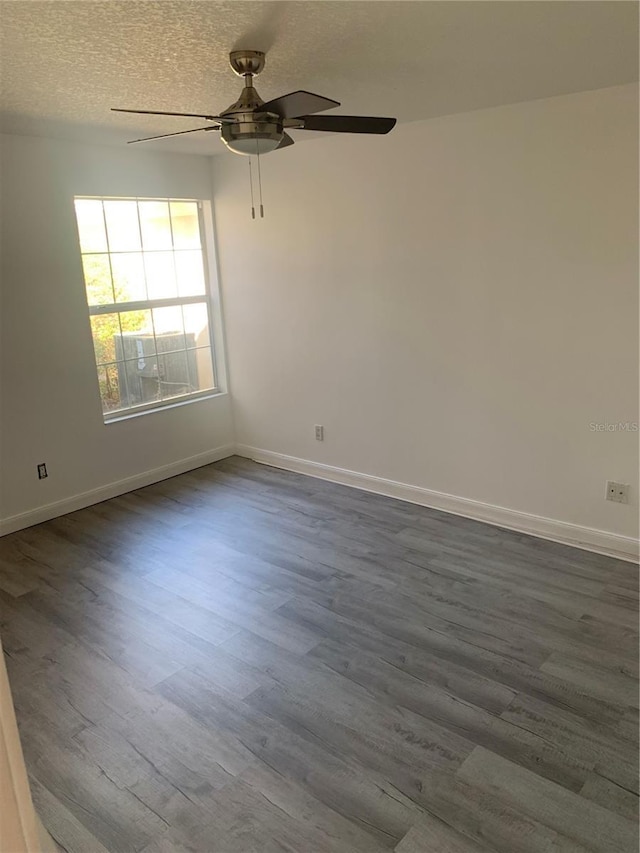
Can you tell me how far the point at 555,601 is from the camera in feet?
9.54

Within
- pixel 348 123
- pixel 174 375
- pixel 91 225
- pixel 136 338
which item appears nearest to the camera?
pixel 348 123

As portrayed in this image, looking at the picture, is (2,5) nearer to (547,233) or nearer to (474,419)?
(547,233)

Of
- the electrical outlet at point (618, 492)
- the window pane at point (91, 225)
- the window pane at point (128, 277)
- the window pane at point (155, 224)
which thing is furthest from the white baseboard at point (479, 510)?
the window pane at point (91, 225)

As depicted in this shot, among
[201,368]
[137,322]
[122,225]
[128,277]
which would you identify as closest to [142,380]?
[137,322]

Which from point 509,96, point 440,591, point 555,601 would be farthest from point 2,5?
point 555,601

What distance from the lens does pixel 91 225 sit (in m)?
4.17

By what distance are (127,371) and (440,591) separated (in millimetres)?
2780

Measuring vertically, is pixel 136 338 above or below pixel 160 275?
below

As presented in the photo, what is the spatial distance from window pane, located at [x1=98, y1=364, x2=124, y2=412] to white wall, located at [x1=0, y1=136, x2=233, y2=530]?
15 cm

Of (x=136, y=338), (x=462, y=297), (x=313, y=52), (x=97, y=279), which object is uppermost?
(x=313, y=52)

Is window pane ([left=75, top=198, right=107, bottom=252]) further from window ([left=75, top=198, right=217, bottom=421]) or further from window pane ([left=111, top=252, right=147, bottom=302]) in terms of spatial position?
window pane ([left=111, top=252, right=147, bottom=302])

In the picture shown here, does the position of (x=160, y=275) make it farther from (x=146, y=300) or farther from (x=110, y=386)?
(x=110, y=386)

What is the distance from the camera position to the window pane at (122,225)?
4.29 m

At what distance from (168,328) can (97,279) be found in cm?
69
